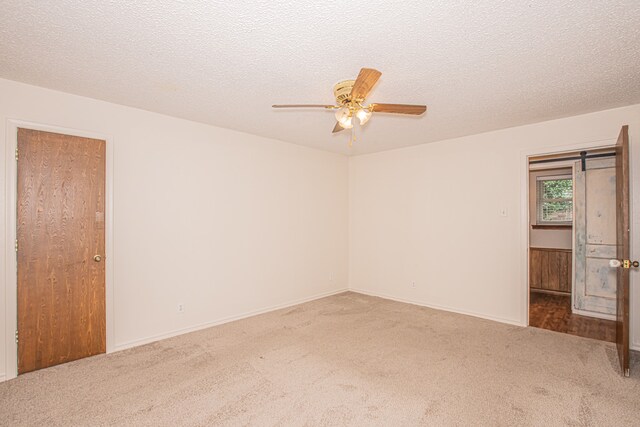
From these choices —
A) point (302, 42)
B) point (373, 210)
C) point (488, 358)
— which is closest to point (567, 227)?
point (373, 210)

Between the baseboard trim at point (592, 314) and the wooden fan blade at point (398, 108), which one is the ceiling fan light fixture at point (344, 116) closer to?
the wooden fan blade at point (398, 108)

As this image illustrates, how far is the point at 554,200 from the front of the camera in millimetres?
5875

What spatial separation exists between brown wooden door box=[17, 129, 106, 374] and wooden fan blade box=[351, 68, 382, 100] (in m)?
2.52

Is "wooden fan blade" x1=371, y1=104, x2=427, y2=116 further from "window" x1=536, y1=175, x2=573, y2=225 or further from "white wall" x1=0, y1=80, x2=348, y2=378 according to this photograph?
"window" x1=536, y1=175, x2=573, y2=225

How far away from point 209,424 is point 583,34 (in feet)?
11.0

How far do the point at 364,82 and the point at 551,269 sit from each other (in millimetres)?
5532

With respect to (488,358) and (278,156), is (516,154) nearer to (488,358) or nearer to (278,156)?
(488,358)

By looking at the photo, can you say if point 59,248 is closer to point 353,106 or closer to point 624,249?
point 353,106

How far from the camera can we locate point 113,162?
123 inches

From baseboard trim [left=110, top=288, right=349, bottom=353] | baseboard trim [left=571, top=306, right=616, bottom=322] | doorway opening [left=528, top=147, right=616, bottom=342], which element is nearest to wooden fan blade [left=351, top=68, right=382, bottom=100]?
doorway opening [left=528, top=147, right=616, bottom=342]

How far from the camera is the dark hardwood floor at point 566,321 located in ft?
12.0

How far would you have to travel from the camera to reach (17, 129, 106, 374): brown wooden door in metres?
2.65

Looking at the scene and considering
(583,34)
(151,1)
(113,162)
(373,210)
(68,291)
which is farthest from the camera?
(373,210)

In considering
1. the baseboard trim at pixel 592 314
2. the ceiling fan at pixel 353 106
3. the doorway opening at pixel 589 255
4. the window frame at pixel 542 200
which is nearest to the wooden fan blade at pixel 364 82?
the ceiling fan at pixel 353 106
